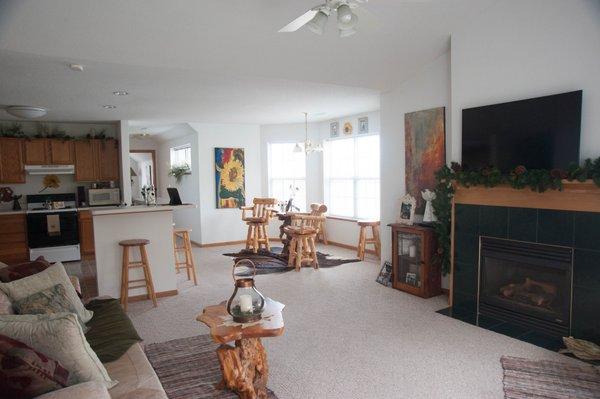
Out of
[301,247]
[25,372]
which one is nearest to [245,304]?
[25,372]

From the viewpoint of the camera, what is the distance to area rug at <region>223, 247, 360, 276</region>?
5.92 meters

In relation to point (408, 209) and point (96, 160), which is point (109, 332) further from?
point (96, 160)

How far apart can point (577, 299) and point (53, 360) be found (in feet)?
11.6

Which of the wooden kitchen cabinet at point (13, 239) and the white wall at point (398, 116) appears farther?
the wooden kitchen cabinet at point (13, 239)

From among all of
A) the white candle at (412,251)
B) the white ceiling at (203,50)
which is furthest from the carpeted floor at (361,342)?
the white ceiling at (203,50)

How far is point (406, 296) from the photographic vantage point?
4.52 m

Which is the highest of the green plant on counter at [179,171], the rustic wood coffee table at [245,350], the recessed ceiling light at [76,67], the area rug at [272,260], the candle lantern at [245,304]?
the recessed ceiling light at [76,67]

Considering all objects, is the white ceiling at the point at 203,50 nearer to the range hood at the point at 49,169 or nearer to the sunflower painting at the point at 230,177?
the range hood at the point at 49,169

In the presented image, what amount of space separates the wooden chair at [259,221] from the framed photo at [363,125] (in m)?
2.06

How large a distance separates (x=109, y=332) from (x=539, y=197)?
345cm

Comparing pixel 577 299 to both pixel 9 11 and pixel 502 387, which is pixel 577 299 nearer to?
pixel 502 387

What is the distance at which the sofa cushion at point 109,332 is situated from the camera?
2301mm

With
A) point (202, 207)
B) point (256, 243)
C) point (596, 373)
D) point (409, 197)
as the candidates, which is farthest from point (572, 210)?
point (202, 207)

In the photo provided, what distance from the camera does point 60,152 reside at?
6934 mm
